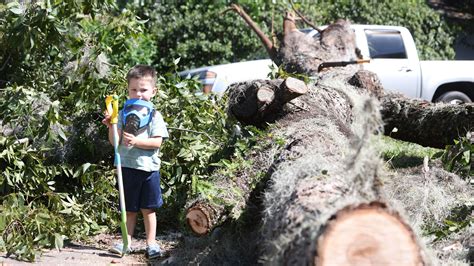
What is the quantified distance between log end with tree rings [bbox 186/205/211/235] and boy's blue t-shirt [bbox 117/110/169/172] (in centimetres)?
63

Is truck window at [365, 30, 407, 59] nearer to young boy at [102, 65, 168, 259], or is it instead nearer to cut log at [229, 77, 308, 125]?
cut log at [229, 77, 308, 125]

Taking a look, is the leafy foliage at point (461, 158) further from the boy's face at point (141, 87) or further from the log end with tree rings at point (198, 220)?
the boy's face at point (141, 87)

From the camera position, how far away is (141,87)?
6320mm

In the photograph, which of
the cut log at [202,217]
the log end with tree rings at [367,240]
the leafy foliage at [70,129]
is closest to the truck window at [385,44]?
the leafy foliage at [70,129]

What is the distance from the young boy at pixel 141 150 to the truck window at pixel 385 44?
326 inches

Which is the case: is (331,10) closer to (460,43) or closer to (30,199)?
(460,43)

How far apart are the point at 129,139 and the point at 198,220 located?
34.2 inches

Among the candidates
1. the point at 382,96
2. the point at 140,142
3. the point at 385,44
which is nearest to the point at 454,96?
the point at 385,44

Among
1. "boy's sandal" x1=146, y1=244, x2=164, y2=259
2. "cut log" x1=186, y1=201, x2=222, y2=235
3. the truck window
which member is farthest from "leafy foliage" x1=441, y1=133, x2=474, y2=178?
the truck window

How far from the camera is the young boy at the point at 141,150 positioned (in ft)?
20.6

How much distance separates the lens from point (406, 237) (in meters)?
3.88

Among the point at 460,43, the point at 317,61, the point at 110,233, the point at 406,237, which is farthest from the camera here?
the point at 460,43

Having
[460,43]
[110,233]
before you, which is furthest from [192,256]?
[460,43]

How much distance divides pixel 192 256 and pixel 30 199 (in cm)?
176
